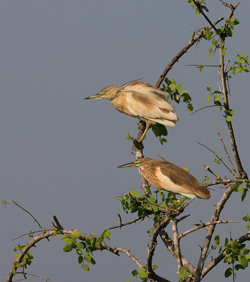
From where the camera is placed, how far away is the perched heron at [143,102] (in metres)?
5.24

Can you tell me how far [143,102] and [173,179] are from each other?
122 cm

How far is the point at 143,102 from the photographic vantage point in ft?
17.6

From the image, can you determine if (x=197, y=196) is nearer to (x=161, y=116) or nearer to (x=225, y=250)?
(x=225, y=250)

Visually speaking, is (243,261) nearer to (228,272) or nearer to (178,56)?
(228,272)

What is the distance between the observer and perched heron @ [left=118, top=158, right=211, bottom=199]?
14.4 feet

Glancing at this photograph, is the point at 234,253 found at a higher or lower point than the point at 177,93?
lower

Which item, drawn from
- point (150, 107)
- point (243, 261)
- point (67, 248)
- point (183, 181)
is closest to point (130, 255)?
point (67, 248)

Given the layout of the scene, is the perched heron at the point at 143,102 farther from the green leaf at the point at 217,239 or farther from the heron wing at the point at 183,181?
the green leaf at the point at 217,239

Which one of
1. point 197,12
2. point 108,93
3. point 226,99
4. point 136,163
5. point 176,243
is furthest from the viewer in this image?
point 108,93

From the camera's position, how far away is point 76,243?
12.5ft

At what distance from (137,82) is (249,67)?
161 centimetres

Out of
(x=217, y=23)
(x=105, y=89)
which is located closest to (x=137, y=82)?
(x=105, y=89)

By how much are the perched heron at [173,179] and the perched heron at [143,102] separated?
56cm

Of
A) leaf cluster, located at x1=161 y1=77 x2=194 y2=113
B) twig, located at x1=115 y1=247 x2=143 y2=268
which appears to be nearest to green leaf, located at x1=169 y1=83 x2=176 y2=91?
leaf cluster, located at x1=161 y1=77 x2=194 y2=113
